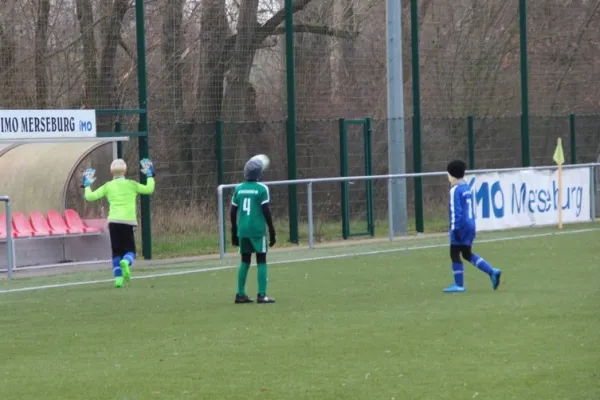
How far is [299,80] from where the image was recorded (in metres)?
26.3

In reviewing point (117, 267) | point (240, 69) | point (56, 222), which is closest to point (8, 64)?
point (56, 222)

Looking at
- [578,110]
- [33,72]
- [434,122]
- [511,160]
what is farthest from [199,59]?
[578,110]

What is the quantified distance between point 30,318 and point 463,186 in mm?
5159

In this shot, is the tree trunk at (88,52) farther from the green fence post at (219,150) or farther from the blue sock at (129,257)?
the blue sock at (129,257)

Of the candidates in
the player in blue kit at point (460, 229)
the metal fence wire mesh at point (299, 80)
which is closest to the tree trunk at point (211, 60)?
the metal fence wire mesh at point (299, 80)

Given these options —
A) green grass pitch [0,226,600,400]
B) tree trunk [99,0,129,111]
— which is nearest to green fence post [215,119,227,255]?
tree trunk [99,0,129,111]

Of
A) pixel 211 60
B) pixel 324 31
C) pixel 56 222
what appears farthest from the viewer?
pixel 324 31

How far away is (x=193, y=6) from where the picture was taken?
79.1 ft

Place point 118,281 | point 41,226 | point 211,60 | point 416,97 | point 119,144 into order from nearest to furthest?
point 118,281 < point 41,226 < point 119,144 < point 211,60 < point 416,97

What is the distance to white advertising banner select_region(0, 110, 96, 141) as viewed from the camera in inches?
757

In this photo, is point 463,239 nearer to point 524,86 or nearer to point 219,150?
point 219,150

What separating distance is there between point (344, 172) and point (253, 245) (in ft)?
39.6

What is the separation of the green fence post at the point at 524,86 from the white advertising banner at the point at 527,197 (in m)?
2.97

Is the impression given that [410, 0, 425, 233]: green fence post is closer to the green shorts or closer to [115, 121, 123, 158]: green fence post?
[115, 121, 123, 158]: green fence post
